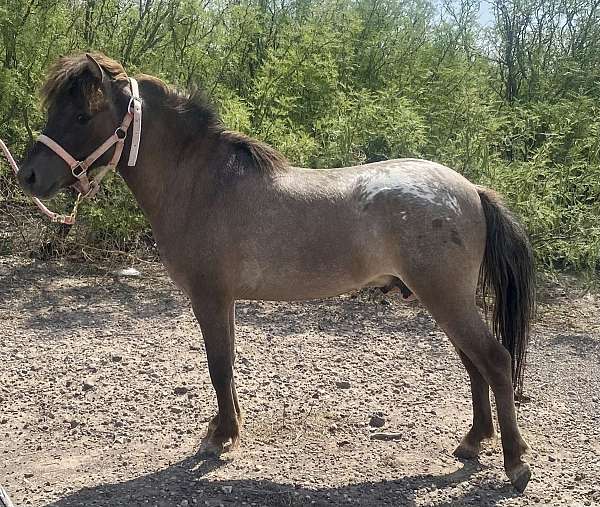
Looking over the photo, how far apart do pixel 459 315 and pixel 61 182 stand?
208cm

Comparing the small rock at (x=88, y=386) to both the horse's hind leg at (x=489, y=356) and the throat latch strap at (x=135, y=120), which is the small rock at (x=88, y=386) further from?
the horse's hind leg at (x=489, y=356)

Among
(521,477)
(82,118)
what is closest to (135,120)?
(82,118)

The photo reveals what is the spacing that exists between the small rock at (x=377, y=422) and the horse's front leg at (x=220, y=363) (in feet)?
2.66

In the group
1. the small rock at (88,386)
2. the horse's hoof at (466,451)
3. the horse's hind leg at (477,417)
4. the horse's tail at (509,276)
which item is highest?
the horse's tail at (509,276)

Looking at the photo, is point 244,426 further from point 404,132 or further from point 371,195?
point 404,132

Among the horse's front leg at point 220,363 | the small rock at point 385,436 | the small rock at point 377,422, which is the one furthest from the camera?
the small rock at point 377,422

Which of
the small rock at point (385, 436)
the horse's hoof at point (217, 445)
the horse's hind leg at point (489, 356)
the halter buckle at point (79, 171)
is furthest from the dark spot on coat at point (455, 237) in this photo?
the halter buckle at point (79, 171)

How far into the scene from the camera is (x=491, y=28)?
33.4 ft

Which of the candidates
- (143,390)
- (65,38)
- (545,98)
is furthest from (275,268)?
(545,98)

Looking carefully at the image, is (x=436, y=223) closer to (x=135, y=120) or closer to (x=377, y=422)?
(x=377, y=422)

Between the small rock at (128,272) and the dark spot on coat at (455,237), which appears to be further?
the small rock at (128,272)

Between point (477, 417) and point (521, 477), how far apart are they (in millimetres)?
449

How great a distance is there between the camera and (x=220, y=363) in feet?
11.7

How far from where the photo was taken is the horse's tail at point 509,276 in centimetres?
345
